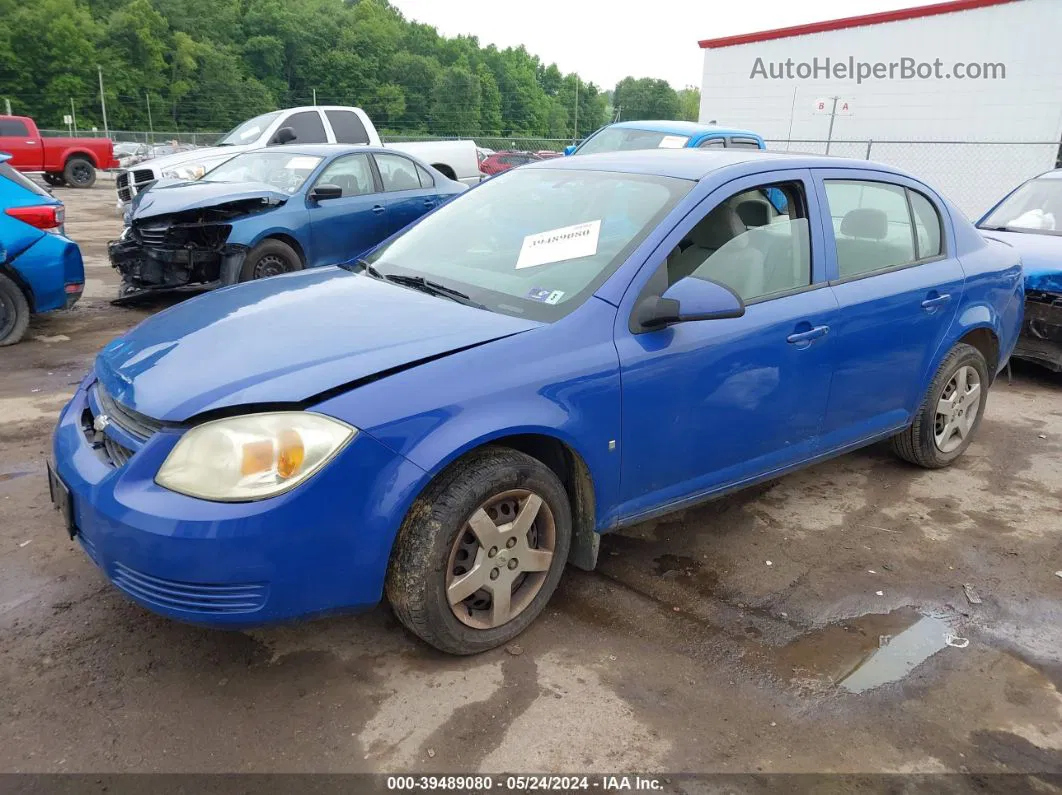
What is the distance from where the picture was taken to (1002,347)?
465 centimetres

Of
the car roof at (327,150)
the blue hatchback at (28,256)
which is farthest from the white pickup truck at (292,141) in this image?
the blue hatchback at (28,256)

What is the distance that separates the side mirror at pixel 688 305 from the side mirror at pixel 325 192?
18.4ft

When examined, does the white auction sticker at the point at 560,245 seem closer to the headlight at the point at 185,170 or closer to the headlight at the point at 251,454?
the headlight at the point at 251,454

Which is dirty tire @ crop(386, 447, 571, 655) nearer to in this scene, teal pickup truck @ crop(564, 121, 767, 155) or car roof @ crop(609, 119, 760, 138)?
teal pickup truck @ crop(564, 121, 767, 155)

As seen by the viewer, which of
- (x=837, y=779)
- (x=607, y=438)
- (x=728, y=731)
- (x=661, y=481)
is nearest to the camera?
(x=837, y=779)

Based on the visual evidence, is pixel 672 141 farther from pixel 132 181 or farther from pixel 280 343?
pixel 132 181

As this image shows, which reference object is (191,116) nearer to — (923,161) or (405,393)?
(923,161)

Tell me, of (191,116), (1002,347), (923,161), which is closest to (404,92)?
(191,116)

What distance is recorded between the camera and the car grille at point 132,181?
12.1 metres

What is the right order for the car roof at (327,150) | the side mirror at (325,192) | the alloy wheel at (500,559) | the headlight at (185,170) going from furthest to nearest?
the headlight at (185,170) → the car roof at (327,150) → the side mirror at (325,192) → the alloy wheel at (500,559)

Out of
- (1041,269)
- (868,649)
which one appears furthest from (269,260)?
(1041,269)

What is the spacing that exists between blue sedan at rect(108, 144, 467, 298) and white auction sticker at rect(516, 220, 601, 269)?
15.0 ft

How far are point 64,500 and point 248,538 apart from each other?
0.82 m

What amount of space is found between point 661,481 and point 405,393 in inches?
45.5
